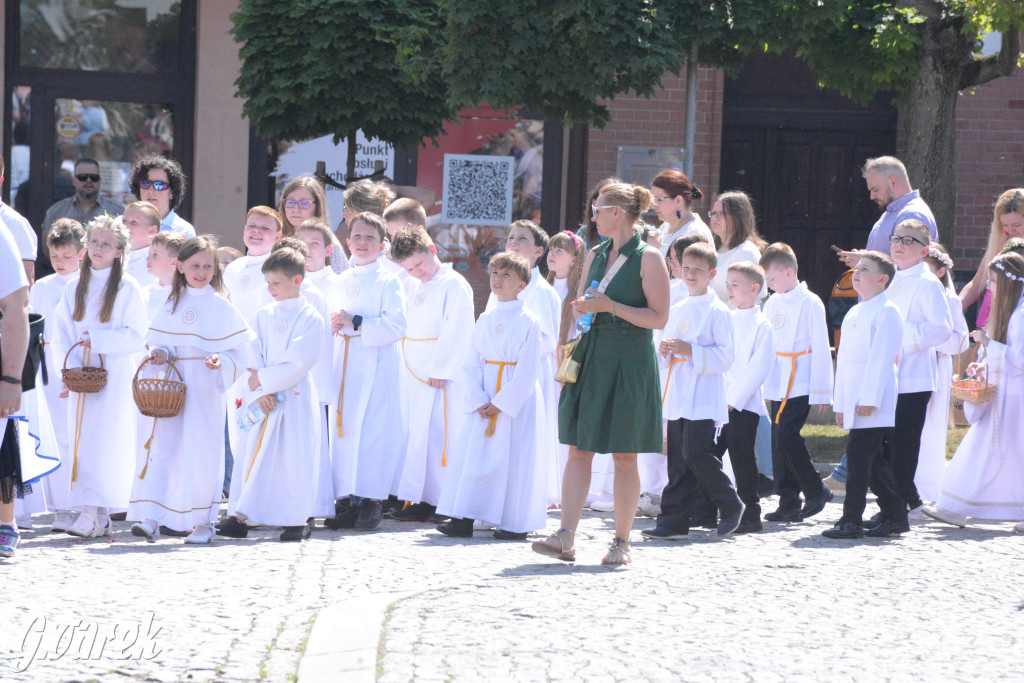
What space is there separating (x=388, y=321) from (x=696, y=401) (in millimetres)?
1812

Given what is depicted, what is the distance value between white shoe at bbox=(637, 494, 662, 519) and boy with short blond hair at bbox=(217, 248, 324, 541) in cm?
204

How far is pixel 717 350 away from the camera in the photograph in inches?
306

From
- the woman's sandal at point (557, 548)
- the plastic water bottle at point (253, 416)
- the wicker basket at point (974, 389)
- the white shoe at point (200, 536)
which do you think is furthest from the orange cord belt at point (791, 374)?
the white shoe at point (200, 536)

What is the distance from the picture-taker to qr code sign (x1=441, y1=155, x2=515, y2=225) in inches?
587

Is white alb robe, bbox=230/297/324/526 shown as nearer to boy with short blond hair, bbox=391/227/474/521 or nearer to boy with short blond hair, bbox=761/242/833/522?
boy with short blond hair, bbox=391/227/474/521

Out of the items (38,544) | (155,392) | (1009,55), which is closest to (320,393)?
(155,392)

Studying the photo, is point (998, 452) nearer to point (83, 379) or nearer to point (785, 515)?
point (785, 515)

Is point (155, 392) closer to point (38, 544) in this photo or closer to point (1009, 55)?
point (38, 544)

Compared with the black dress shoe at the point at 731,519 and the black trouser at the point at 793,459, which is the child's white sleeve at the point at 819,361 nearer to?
the black trouser at the point at 793,459

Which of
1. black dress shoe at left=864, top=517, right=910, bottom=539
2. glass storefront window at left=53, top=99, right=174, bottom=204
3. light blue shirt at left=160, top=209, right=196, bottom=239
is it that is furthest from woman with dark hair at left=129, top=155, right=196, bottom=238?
glass storefront window at left=53, top=99, right=174, bottom=204

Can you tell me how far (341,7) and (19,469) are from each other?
6394 millimetres

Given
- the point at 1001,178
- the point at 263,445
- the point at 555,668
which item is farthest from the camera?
the point at 1001,178

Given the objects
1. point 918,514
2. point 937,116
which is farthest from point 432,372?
point 937,116

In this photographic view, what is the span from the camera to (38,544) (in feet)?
22.9
